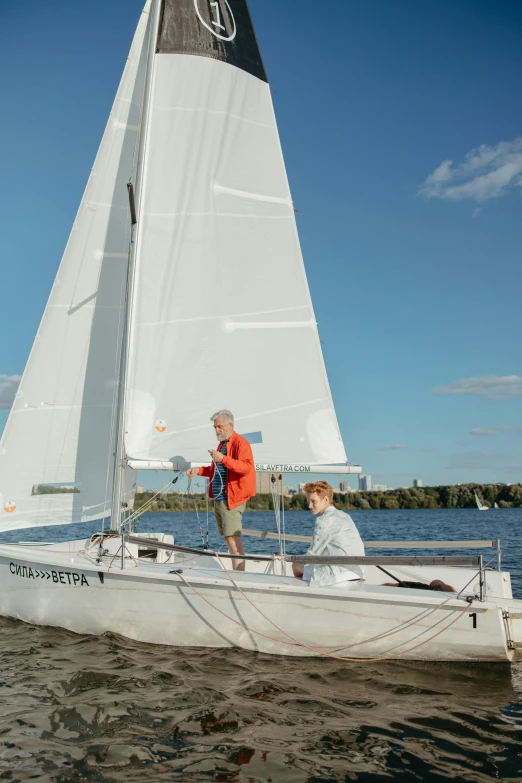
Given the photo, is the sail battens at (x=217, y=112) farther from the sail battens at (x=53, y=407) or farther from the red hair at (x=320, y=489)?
the red hair at (x=320, y=489)

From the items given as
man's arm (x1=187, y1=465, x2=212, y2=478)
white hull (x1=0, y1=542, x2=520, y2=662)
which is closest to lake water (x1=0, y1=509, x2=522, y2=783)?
white hull (x1=0, y1=542, x2=520, y2=662)

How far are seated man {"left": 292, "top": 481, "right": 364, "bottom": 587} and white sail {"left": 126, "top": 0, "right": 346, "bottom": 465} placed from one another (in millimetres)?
1749

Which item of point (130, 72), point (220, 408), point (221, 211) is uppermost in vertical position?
point (130, 72)

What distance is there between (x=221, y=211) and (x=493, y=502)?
63.6 m

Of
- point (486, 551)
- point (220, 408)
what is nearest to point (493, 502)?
point (486, 551)

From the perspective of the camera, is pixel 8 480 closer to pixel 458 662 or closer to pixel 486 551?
pixel 458 662

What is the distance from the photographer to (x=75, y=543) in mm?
7871

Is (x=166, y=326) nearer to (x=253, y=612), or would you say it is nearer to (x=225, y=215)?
(x=225, y=215)

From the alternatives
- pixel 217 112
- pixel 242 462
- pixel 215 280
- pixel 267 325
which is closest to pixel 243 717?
pixel 242 462

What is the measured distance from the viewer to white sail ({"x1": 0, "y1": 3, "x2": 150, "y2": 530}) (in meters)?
7.78

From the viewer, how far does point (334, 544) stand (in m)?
5.96

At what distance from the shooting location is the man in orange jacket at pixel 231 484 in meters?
6.93

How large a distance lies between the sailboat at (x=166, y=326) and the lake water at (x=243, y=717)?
1137 mm

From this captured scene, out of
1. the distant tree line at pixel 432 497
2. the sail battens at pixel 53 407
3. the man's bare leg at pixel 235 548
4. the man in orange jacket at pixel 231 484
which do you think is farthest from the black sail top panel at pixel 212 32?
the distant tree line at pixel 432 497
